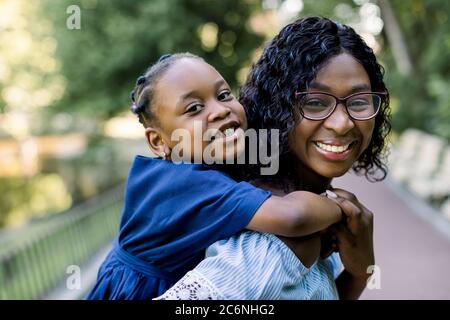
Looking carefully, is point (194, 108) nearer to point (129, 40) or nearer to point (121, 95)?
point (129, 40)

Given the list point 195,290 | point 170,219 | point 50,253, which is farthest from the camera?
point 50,253

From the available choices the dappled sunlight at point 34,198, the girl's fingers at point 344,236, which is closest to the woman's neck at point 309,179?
the girl's fingers at point 344,236

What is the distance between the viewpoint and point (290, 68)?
4.43ft

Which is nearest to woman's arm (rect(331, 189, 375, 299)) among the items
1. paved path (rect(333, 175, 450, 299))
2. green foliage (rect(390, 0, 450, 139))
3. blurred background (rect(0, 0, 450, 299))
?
paved path (rect(333, 175, 450, 299))

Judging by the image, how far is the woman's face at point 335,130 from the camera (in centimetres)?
130

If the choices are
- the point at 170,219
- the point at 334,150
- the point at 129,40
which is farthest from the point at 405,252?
the point at 129,40

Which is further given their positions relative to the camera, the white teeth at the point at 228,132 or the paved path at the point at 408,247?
the paved path at the point at 408,247

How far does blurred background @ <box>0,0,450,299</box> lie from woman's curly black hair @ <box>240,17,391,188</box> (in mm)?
6424

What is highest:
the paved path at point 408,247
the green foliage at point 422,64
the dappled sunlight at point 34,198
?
the green foliage at point 422,64

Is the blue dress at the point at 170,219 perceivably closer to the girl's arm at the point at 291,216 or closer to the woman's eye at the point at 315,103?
the girl's arm at the point at 291,216

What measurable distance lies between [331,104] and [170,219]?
0.47 meters

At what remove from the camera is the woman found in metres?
1.16

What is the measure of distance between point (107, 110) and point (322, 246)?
47.5 feet

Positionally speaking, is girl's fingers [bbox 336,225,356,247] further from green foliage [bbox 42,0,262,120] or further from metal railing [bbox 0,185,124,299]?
green foliage [bbox 42,0,262,120]
